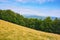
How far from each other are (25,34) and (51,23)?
12.8 meters

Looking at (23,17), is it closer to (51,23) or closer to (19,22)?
(19,22)

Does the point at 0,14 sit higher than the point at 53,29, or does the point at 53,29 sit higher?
the point at 0,14

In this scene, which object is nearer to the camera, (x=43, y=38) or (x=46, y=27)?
(x=43, y=38)

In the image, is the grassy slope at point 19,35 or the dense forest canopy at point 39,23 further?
the dense forest canopy at point 39,23

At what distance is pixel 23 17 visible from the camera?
45.7 metres

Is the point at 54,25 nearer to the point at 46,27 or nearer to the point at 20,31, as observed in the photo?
the point at 46,27

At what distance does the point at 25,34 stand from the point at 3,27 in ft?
15.6

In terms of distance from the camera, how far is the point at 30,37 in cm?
2616

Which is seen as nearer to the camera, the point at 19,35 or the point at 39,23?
the point at 19,35

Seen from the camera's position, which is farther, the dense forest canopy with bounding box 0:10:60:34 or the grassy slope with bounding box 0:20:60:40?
the dense forest canopy with bounding box 0:10:60:34

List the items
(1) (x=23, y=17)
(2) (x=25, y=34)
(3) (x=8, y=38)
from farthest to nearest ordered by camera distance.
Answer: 1. (1) (x=23, y=17)
2. (2) (x=25, y=34)
3. (3) (x=8, y=38)

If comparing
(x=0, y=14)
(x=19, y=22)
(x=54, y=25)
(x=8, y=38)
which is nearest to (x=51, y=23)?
(x=54, y=25)

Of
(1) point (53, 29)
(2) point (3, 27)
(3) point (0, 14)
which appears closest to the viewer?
(2) point (3, 27)

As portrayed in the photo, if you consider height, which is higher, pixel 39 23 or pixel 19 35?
pixel 19 35
